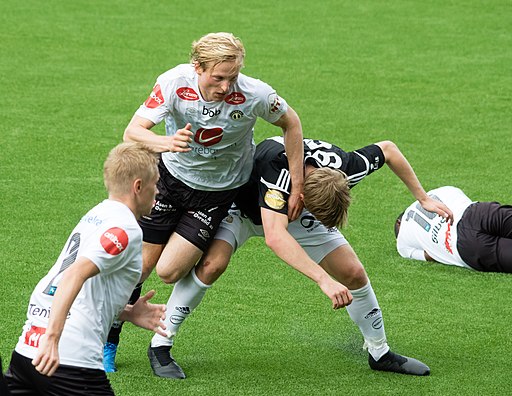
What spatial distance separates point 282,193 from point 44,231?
9.06 feet

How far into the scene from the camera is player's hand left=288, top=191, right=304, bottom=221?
5480mm

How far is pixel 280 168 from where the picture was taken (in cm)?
563

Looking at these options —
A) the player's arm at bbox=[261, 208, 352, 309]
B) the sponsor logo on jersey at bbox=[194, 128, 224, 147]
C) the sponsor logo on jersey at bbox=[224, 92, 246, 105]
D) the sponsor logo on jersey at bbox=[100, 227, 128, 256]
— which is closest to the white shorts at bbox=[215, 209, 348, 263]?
the player's arm at bbox=[261, 208, 352, 309]

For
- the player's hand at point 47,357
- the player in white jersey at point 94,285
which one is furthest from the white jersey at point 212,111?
the player's hand at point 47,357

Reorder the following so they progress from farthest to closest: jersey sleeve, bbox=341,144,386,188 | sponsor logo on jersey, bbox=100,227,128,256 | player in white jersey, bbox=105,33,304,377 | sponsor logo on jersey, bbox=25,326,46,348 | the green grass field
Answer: the green grass field → jersey sleeve, bbox=341,144,386,188 → player in white jersey, bbox=105,33,304,377 → sponsor logo on jersey, bbox=25,326,46,348 → sponsor logo on jersey, bbox=100,227,128,256

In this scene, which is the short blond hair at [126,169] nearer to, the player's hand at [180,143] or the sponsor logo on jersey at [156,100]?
the player's hand at [180,143]

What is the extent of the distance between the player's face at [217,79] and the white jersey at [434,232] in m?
2.44

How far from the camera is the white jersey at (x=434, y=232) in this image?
7.29m

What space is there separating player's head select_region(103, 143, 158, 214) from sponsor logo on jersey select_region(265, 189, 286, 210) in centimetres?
134

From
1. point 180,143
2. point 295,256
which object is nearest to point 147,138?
point 180,143

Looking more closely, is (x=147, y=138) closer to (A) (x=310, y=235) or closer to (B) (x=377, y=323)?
(A) (x=310, y=235)

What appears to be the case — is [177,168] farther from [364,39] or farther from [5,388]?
[364,39]

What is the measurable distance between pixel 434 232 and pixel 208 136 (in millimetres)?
2342

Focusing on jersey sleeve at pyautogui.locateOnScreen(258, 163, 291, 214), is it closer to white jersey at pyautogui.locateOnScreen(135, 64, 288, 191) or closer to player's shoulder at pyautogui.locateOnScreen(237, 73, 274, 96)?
white jersey at pyautogui.locateOnScreen(135, 64, 288, 191)
